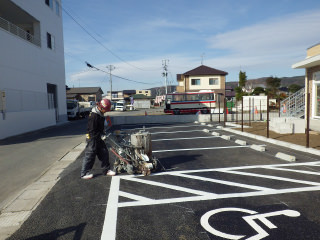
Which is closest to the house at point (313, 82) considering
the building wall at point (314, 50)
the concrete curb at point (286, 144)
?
the building wall at point (314, 50)

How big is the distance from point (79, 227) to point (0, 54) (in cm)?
1388

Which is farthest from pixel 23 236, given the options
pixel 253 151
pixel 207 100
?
pixel 207 100

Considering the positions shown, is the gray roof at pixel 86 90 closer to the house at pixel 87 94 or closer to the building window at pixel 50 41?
the house at pixel 87 94

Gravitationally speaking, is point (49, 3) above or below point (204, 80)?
above

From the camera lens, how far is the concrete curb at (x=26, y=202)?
352 centimetres

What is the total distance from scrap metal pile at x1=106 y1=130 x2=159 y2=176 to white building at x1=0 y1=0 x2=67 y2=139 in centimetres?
1010

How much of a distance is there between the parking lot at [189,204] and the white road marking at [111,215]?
1 centimetres

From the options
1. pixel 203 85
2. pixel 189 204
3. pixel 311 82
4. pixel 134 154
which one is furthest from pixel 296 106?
pixel 203 85

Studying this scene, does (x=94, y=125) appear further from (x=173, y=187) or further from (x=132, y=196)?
(x=173, y=187)

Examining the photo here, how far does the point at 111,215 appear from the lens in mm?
3770

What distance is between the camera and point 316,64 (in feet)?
39.8

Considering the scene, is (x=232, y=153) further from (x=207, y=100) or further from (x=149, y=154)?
(x=207, y=100)

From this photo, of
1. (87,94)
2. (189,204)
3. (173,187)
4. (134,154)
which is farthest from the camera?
(87,94)

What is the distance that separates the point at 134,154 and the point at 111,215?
2354mm
